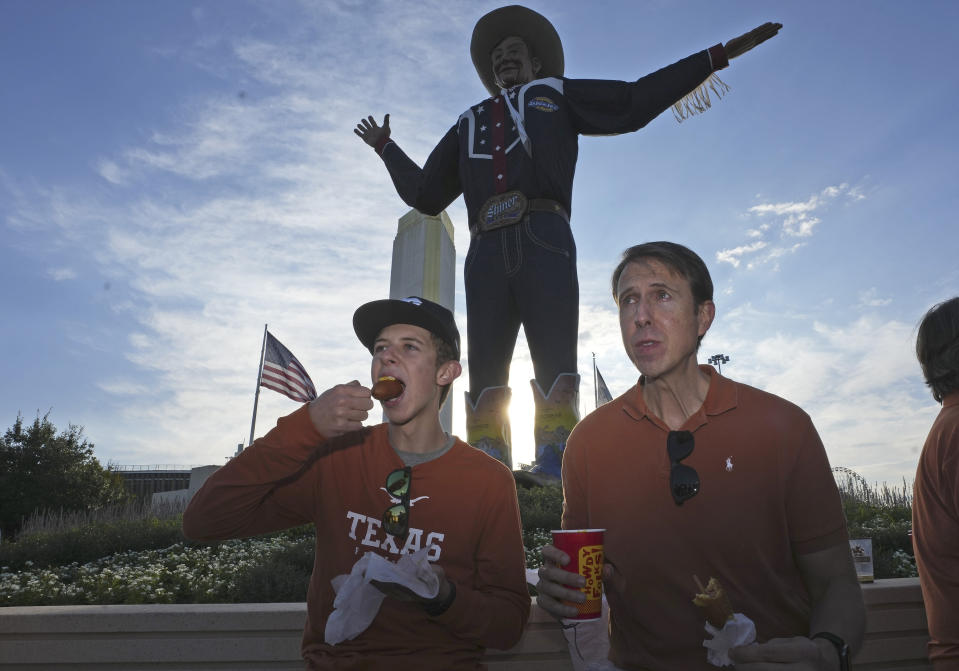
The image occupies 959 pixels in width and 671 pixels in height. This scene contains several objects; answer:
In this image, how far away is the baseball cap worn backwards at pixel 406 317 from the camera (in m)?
2.94

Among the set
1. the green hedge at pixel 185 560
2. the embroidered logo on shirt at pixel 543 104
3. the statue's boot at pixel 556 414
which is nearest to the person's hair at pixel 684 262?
the statue's boot at pixel 556 414

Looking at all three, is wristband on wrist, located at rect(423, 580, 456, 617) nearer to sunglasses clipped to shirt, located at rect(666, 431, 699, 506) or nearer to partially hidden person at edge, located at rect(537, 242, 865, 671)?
partially hidden person at edge, located at rect(537, 242, 865, 671)

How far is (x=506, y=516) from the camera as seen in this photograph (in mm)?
2570

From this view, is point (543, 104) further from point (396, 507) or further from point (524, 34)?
point (396, 507)

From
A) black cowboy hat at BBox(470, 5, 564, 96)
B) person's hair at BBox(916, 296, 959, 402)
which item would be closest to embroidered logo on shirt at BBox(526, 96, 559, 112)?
black cowboy hat at BBox(470, 5, 564, 96)

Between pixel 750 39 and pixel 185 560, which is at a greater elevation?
pixel 750 39

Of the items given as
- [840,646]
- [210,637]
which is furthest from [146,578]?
[840,646]

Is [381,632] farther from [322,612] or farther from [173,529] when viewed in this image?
[173,529]

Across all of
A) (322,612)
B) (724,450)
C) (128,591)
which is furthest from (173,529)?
(724,450)

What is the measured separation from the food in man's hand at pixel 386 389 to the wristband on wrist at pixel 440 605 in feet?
2.68

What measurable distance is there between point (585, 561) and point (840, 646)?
740mm

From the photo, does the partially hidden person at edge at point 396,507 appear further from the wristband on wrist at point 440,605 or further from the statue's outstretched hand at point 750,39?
the statue's outstretched hand at point 750,39

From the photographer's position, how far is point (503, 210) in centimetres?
533

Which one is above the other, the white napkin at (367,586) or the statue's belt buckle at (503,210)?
the statue's belt buckle at (503,210)
